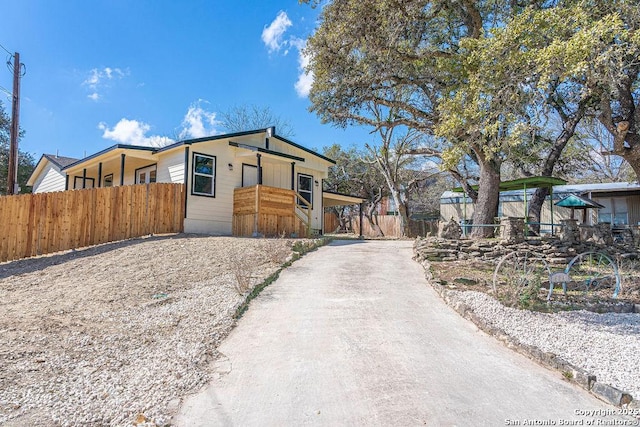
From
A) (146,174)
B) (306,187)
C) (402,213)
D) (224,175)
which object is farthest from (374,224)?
(146,174)

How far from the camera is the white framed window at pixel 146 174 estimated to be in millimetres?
14734

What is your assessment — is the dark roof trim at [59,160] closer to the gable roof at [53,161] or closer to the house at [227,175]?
the gable roof at [53,161]

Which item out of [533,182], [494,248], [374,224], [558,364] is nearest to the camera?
[558,364]

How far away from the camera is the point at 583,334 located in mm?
4734

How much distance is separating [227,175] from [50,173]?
12.7m

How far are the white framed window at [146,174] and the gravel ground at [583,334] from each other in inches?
490

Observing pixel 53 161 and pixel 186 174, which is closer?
pixel 186 174

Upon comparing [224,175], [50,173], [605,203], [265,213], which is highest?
[50,173]

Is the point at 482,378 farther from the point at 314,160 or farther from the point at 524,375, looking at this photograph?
the point at 314,160

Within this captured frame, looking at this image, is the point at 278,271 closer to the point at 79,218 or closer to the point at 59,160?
the point at 79,218

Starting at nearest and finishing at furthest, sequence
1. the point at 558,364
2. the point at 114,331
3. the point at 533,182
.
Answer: the point at 558,364
the point at 114,331
the point at 533,182

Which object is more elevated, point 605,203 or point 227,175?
point 227,175

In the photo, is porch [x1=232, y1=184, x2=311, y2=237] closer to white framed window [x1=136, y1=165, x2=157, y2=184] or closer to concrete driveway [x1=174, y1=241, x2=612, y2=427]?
white framed window [x1=136, y1=165, x2=157, y2=184]

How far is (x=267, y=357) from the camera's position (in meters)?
3.85
